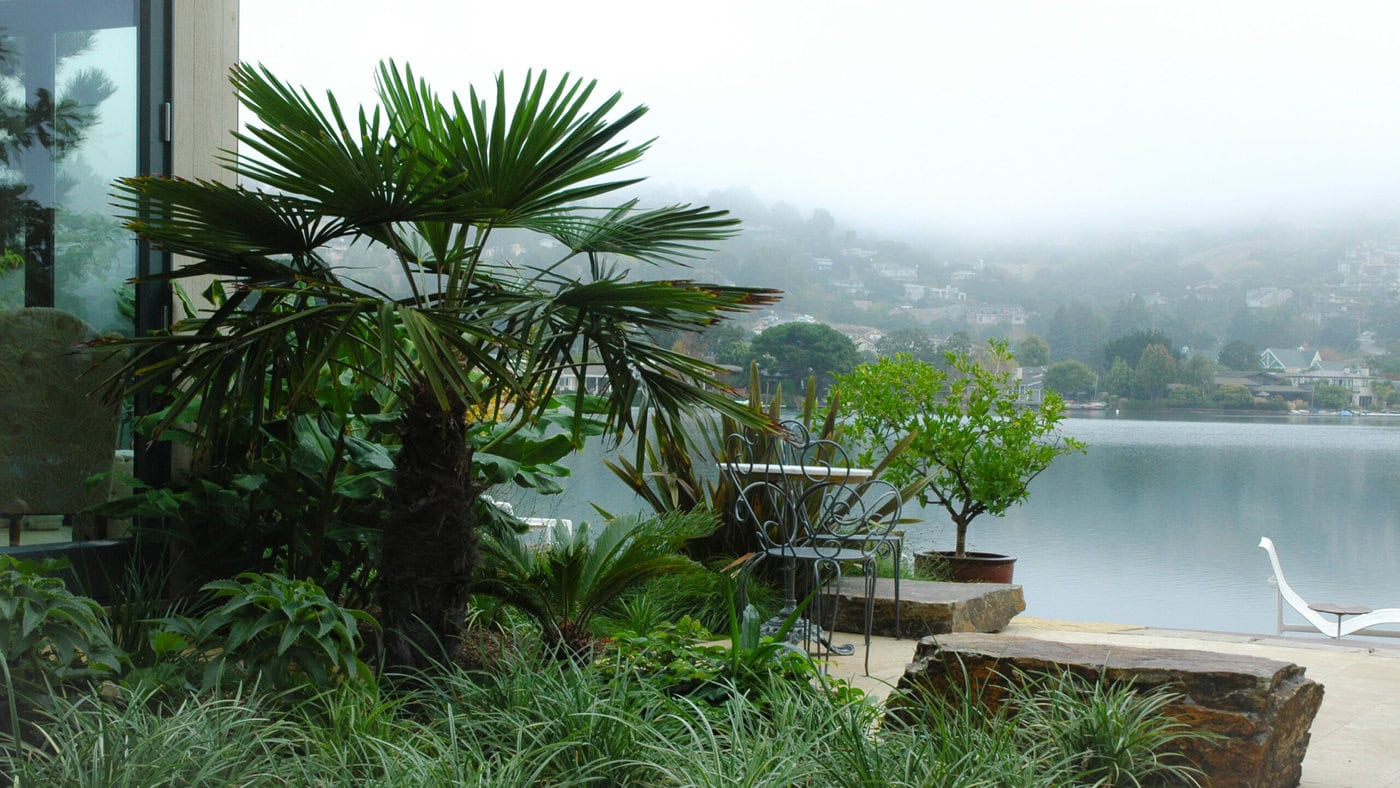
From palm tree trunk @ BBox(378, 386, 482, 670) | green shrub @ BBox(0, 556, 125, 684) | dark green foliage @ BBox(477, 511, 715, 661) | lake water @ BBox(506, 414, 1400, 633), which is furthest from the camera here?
lake water @ BBox(506, 414, 1400, 633)

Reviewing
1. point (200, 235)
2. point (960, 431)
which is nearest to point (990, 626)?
point (960, 431)

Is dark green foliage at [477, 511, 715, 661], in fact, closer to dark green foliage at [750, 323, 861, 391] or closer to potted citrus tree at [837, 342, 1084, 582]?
potted citrus tree at [837, 342, 1084, 582]

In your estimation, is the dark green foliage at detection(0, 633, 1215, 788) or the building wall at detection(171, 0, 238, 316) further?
the building wall at detection(171, 0, 238, 316)

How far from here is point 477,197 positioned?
291 centimetres

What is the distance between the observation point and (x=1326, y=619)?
607 cm

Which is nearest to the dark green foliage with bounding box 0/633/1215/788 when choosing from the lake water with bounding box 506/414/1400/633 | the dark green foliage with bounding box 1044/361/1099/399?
the lake water with bounding box 506/414/1400/633

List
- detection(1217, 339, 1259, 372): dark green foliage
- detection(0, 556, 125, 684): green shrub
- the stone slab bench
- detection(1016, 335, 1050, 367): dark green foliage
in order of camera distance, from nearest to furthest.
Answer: detection(0, 556, 125, 684): green shrub < the stone slab bench < detection(1016, 335, 1050, 367): dark green foliage < detection(1217, 339, 1259, 372): dark green foliage

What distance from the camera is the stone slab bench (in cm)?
504

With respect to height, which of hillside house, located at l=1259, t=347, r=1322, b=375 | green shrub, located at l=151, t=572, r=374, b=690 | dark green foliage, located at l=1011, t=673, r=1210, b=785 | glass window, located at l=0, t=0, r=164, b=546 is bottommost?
dark green foliage, located at l=1011, t=673, r=1210, b=785

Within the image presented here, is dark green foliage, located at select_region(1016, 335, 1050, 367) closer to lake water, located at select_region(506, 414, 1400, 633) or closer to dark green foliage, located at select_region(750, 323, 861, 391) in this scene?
lake water, located at select_region(506, 414, 1400, 633)

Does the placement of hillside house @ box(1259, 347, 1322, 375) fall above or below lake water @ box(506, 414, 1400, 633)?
above

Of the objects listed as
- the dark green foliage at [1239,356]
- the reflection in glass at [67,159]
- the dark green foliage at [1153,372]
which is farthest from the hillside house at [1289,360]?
the reflection in glass at [67,159]

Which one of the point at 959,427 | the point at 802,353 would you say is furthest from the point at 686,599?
the point at 802,353

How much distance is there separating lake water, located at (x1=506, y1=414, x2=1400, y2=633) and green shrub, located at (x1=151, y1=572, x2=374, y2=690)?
3.32 meters
